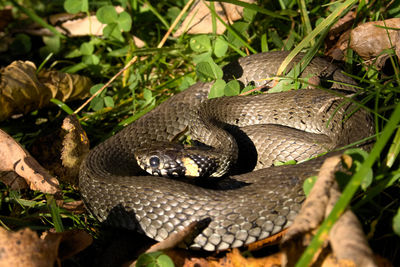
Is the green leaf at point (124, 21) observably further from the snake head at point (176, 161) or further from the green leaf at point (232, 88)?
the snake head at point (176, 161)

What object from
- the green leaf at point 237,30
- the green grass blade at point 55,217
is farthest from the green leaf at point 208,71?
the green grass blade at point 55,217

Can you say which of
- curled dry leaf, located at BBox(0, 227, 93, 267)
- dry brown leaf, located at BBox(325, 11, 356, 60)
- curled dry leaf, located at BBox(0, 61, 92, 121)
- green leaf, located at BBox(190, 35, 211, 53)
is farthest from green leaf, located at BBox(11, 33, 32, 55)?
dry brown leaf, located at BBox(325, 11, 356, 60)

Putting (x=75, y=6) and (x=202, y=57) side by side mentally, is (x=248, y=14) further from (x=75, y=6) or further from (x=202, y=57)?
(x=75, y=6)

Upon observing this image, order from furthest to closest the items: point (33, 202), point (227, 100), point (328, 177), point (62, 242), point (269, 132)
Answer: point (227, 100)
point (269, 132)
point (33, 202)
point (62, 242)
point (328, 177)

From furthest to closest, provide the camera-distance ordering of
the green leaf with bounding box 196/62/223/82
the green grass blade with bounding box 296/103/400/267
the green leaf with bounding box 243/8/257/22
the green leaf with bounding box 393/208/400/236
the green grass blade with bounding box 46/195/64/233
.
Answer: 1. the green leaf with bounding box 243/8/257/22
2. the green leaf with bounding box 196/62/223/82
3. the green grass blade with bounding box 46/195/64/233
4. the green leaf with bounding box 393/208/400/236
5. the green grass blade with bounding box 296/103/400/267

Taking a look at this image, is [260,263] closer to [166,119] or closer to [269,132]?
[269,132]

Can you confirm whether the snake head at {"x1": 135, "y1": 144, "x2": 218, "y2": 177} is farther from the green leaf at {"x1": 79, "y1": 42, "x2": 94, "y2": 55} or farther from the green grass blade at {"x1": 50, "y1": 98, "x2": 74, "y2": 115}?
the green leaf at {"x1": 79, "y1": 42, "x2": 94, "y2": 55}

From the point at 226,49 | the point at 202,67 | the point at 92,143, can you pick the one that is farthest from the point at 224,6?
the point at 92,143
